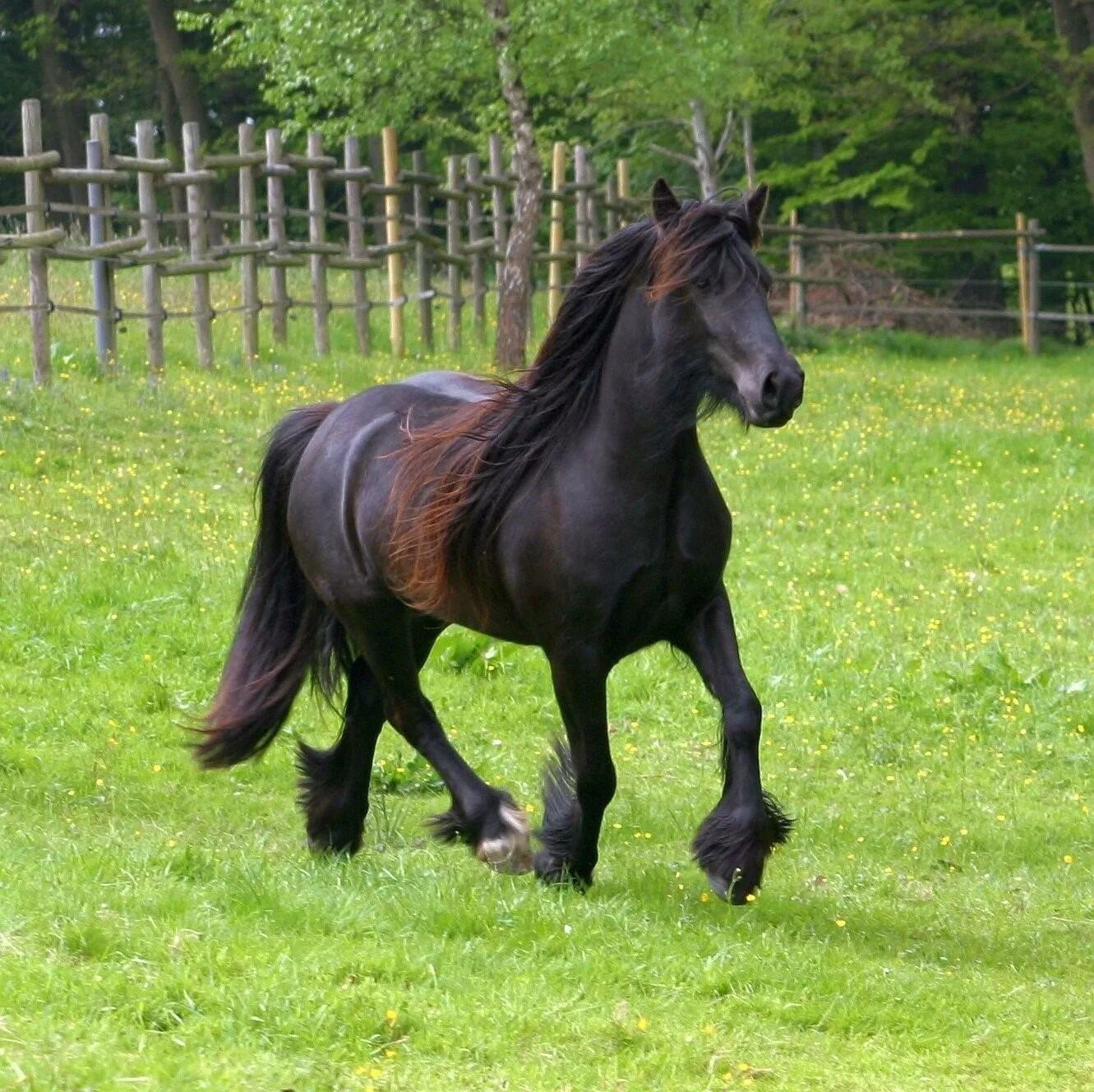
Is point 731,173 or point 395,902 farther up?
point 731,173

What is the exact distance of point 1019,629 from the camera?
10859mm

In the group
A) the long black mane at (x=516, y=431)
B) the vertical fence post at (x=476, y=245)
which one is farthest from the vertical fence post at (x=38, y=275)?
the long black mane at (x=516, y=431)

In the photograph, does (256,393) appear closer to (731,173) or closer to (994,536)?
(994,536)

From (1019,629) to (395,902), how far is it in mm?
6514

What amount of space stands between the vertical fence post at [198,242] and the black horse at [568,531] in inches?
469

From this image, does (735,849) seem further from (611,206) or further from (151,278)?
(611,206)

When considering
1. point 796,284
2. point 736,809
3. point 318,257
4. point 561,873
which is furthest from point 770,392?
point 796,284

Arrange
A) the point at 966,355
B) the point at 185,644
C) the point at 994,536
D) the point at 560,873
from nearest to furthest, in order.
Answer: the point at 560,873 < the point at 185,644 < the point at 994,536 < the point at 966,355

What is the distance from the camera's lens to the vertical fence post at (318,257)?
806 inches

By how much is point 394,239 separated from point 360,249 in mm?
921

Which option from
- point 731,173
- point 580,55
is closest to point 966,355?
point 580,55

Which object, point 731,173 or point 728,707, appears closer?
point 728,707

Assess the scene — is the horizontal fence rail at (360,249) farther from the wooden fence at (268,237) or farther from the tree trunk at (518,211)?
the tree trunk at (518,211)

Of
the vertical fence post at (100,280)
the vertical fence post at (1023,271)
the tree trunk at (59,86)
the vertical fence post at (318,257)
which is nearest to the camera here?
the vertical fence post at (100,280)
